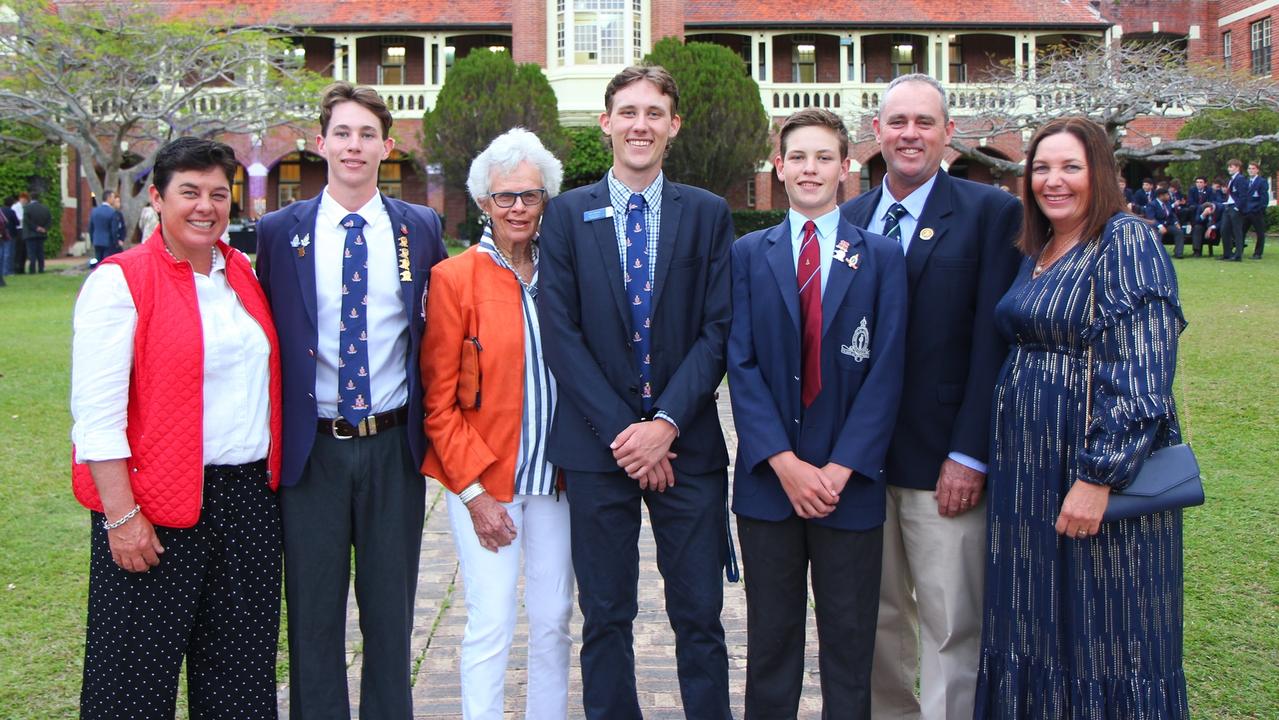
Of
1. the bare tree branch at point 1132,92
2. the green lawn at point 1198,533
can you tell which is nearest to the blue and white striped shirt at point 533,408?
the green lawn at point 1198,533

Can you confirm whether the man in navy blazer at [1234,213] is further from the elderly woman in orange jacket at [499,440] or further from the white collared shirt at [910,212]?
the elderly woman in orange jacket at [499,440]

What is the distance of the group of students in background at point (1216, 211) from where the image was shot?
20391 mm

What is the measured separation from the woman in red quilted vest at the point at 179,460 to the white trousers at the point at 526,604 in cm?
66

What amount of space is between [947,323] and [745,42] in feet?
118

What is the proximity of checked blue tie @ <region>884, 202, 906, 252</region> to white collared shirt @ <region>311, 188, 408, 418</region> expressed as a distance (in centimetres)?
178

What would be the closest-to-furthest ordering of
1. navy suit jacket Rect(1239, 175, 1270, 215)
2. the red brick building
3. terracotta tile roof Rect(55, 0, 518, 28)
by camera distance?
navy suit jacket Rect(1239, 175, 1270, 215), the red brick building, terracotta tile roof Rect(55, 0, 518, 28)

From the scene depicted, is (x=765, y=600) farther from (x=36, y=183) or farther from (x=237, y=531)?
(x=36, y=183)

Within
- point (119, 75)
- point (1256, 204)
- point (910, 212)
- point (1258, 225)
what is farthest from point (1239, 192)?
point (119, 75)

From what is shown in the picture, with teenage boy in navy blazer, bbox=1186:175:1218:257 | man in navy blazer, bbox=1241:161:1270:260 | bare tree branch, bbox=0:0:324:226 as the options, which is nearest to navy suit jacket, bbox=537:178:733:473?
man in navy blazer, bbox=1241:161:1270:260

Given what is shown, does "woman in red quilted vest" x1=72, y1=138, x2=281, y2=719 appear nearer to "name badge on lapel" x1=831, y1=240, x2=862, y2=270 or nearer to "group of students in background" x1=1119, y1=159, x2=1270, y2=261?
"name badge on lapel" x1=831, y1=240, x2=862, y2=270

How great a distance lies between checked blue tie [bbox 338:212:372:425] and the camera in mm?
3611

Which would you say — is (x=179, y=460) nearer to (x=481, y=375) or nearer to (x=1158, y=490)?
(x=481, y=375)

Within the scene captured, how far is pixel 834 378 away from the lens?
3.56 metres

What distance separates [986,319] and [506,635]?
1995 mm
